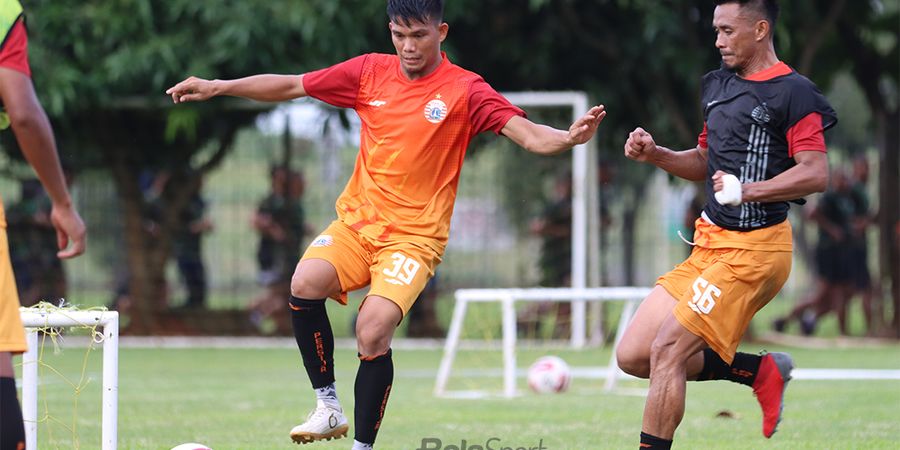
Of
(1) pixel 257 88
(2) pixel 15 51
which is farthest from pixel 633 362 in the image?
(2) pixel 15 51

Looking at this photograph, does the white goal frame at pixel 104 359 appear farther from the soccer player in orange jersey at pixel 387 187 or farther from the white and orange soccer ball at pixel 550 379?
the white and orange soccer ball at pixel 550 379

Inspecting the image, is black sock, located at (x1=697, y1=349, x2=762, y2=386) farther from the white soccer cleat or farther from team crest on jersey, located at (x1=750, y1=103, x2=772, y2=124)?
the white soccer cleat

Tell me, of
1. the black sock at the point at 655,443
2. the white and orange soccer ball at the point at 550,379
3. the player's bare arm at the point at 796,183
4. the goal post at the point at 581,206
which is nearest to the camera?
the player's bare arm at the point at 796,183

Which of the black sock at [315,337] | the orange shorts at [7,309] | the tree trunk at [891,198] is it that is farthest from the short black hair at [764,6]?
the tree trunk at [891,198]

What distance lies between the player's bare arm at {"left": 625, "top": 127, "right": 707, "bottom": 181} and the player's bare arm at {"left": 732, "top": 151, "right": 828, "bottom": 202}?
2.13ft

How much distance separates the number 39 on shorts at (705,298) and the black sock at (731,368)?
0.63 metres

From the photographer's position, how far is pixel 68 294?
1933 cm

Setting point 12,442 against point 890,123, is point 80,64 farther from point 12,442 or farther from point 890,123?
point 12,442

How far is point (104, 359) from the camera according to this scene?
6.11 meters

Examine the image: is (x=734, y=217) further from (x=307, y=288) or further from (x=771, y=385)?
(x=307, y=288)

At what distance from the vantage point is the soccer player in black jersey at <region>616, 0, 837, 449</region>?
20.3 feet

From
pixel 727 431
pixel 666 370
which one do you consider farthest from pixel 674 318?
pixel 727 431

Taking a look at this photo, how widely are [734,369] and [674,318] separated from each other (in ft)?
2.76

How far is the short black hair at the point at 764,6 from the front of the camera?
20.9ft
